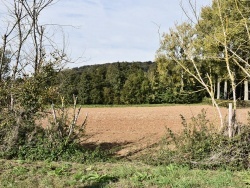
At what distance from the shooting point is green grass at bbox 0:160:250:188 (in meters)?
4.98

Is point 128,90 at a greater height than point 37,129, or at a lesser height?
→ greater

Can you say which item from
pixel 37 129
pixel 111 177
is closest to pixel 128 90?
pixel 37 129

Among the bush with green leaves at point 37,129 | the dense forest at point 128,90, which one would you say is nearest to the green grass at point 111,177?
the bush with green leaves at point 37,129

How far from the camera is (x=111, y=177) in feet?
17.3

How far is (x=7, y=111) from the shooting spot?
25.3 feet

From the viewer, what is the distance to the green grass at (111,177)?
196 inches

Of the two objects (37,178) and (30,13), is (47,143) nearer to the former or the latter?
(37,178)

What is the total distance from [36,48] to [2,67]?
1.09 m

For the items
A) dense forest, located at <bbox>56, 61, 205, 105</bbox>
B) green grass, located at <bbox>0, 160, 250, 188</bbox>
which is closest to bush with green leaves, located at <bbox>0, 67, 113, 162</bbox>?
green grass, located at <bbox>0, 160, 250, 188</bbox>

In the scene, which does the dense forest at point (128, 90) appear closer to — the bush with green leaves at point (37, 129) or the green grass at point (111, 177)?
the bush with green leaves at point (37, 129)

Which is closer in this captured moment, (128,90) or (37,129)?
(37,129)

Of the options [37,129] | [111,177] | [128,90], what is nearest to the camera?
[111,177]

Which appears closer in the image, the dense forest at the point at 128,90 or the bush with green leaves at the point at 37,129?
the bush with green leaves at the point at 37,129

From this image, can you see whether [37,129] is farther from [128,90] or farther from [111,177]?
[128,90]
